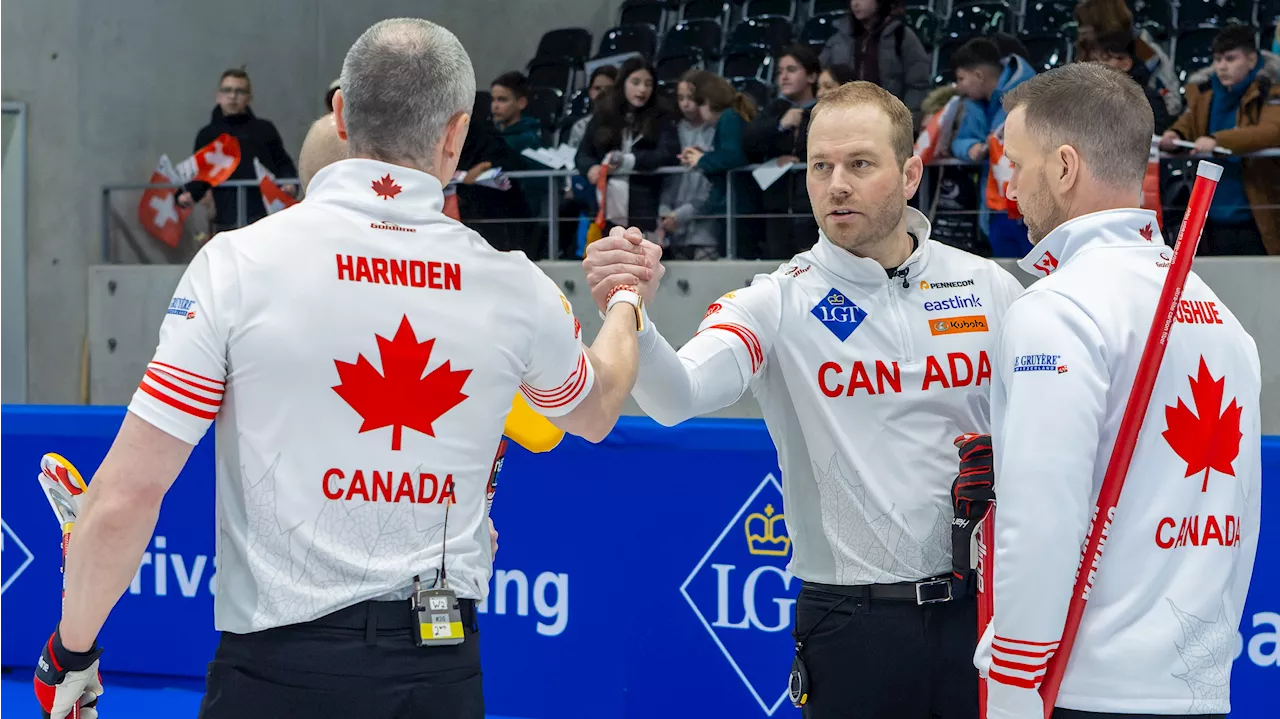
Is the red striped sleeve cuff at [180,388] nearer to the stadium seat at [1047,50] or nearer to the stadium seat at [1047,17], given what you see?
the stadium seat at [1047,50]

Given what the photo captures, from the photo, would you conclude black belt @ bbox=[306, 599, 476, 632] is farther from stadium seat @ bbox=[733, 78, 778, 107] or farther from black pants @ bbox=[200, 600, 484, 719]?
stadium seat @ bbox=[733, 78, 778, 107]

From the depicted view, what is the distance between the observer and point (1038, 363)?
211 cm

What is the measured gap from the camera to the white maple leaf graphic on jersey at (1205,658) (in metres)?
2.15

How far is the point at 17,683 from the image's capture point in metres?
5.09

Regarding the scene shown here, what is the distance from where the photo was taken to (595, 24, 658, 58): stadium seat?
10.9m

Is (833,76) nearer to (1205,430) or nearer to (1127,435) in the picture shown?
(1205,430)

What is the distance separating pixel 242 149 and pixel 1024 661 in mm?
9187

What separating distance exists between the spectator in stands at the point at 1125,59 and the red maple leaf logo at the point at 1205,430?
5.22 meters

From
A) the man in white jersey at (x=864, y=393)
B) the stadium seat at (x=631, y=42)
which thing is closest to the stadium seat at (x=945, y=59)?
the stadium seat at (x=631, y=42)

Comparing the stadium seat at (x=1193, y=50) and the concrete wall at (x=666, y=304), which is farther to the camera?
the stadium seat at (x=1193, y=50)

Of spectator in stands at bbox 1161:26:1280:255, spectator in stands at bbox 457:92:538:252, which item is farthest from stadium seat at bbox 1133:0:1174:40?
spectator in stands at bbox 457:92:538:252

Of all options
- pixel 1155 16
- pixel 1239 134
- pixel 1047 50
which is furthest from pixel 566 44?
pixel 1239 134

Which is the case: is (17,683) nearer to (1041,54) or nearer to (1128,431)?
(1128,431)

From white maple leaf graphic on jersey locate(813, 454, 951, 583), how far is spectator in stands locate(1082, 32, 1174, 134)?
4883 millimetres
